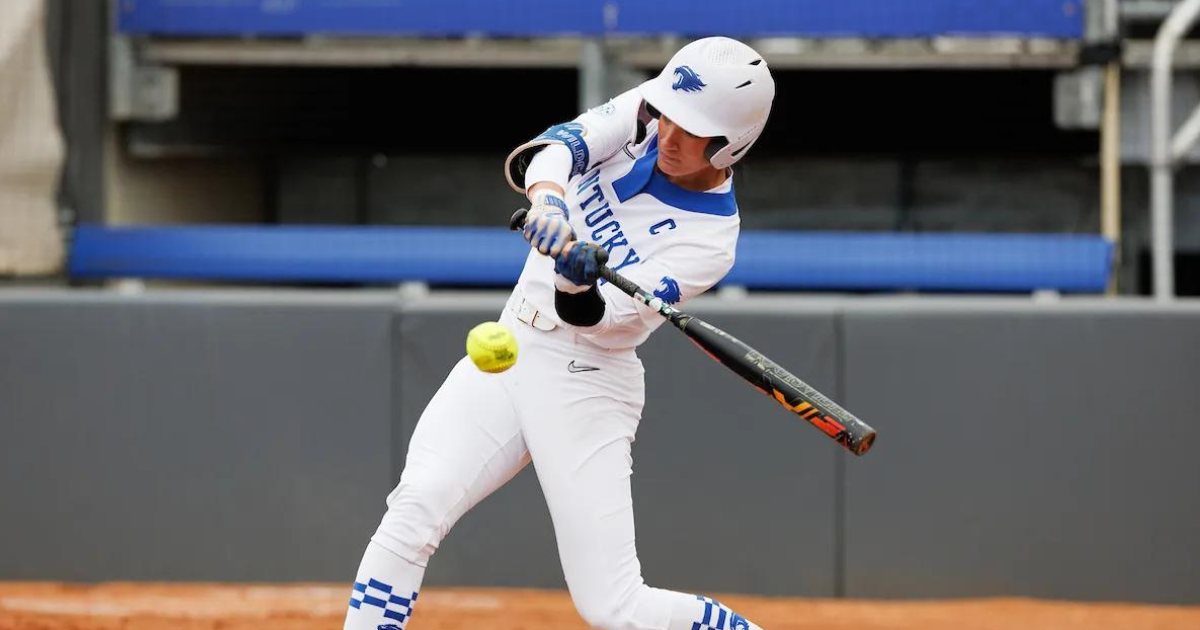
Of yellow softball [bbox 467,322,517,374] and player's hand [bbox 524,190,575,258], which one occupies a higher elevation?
player's hand [bbox 524,190,575,258]

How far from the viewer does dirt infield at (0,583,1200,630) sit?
19.9ft

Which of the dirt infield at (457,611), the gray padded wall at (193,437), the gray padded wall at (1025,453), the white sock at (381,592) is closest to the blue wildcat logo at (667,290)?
the white sock at (381,592)

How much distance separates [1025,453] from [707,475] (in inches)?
51.9

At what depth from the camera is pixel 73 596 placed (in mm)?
6520

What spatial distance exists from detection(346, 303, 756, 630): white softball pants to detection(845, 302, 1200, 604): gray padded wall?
104 inches

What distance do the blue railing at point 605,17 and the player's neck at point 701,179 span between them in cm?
568

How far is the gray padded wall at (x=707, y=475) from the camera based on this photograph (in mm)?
6562

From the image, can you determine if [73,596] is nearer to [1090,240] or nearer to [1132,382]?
[1132,382]

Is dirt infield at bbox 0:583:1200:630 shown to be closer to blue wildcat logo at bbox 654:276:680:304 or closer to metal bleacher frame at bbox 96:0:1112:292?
blue wildcat logo at bbox 654:276:680:304

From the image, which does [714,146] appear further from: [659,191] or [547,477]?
[547,477]

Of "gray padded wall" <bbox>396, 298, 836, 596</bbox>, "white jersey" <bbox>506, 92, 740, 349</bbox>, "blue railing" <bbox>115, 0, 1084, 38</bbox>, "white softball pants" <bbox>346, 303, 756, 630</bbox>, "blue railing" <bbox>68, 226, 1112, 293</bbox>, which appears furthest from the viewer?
"blue railing" <bbox>115, 0, 1084, 38</bbox>

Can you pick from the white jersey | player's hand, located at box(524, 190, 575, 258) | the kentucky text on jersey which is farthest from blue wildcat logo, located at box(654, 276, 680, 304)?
player's hand, located at box(524, 190, 575, 258)

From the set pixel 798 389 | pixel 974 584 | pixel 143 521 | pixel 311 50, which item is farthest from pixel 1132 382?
pixel 311 50

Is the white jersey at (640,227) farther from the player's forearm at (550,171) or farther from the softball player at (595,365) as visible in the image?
the player's forearm at (550,171)
